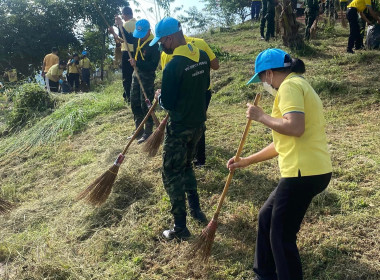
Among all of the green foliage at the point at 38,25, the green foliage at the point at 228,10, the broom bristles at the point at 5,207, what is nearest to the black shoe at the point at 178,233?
the broom bristles at the point at 5,207

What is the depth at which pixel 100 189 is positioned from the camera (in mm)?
4027

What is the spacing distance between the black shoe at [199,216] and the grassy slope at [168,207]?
7 centimetres

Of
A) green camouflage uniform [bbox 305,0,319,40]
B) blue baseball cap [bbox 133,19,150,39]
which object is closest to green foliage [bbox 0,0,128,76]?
green camouflage uniform [bbox 305,0,319,40]

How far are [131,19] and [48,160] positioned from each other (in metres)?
2.82

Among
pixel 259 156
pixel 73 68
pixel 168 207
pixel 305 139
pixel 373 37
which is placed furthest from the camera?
pixel 73 68

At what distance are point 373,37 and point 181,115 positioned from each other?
6.38m

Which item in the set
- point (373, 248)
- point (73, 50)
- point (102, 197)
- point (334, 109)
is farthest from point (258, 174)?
point (73, 50)

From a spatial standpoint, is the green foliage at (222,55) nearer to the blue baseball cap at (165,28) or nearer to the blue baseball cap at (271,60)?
the blue baseball cap at (165,28)

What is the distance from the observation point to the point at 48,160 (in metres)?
6.13

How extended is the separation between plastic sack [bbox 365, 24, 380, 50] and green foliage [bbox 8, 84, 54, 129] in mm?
7596

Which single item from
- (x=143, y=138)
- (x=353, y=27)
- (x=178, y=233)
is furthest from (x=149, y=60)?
(x=353, y=27)

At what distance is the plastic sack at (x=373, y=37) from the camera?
24.7 feet

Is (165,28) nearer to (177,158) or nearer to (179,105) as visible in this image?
(179,105)

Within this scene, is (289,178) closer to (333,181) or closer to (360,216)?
(360,216)
